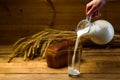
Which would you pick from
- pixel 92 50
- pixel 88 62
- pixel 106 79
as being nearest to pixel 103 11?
pixel 92 50

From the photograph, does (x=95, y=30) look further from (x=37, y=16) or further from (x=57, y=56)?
(x=37, y=16)

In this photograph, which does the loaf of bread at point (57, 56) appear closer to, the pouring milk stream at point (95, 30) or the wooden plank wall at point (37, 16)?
the pouring milk stream at point (95, 30)

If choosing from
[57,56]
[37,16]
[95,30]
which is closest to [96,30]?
[95,30]

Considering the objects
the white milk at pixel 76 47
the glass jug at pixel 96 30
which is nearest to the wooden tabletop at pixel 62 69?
the white milk at pixel 76 47

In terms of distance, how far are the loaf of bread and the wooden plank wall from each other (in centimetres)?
32

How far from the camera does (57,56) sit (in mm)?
1124

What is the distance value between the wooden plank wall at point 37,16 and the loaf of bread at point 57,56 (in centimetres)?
32

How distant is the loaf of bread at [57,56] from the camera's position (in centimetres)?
113

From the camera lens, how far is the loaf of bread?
44.4 inches

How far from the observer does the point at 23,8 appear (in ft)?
4.73

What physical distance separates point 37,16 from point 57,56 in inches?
15.5

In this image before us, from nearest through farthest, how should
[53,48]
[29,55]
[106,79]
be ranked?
[106,79], [53,48], [29,55]

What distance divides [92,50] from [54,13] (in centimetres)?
27

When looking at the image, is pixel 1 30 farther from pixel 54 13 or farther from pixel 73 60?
pixel 73 60
